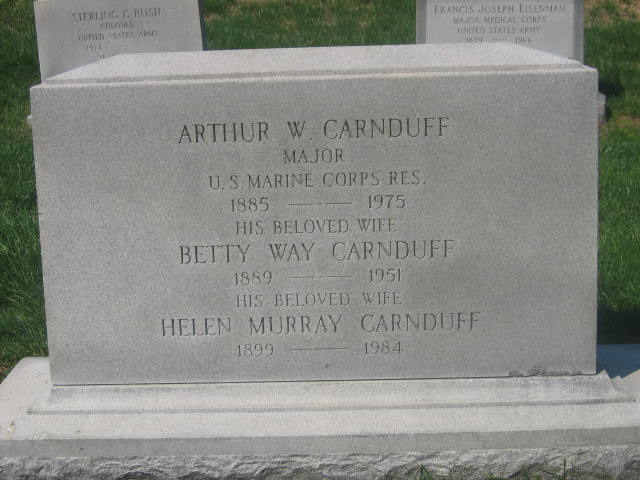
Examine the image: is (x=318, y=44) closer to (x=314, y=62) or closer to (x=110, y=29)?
(x=110, y=29)

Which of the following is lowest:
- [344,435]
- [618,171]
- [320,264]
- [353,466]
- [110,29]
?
[353,466]

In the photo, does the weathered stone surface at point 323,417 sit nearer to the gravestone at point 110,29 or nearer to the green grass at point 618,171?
the green grass at point 618,171

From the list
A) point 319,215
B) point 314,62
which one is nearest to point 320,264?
point 319,215

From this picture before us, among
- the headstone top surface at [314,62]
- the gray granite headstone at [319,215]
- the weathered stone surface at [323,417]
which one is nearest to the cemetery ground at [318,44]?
the weathered stone surface at [323,417]

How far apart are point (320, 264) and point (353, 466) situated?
732 millimetres

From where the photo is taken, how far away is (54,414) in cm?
317

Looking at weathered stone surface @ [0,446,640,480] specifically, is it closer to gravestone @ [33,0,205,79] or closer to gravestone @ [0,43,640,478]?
gravestone @ [0,43,640,478]

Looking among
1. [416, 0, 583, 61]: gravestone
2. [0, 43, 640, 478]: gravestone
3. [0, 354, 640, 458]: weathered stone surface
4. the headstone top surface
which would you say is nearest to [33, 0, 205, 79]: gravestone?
[416, 0, 583, 61]: gravestone

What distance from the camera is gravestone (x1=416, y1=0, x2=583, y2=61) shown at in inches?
290

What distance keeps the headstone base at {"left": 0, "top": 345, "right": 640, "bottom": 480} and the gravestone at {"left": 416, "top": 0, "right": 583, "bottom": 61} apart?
4.83 meters

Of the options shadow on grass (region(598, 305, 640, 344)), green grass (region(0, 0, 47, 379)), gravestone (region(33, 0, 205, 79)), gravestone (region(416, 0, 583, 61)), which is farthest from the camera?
gravestone (region(33, 0, 205, 79))

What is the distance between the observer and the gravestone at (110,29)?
7.62 metres

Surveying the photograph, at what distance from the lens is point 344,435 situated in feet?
9.98

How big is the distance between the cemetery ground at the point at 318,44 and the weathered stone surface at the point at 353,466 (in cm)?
123
